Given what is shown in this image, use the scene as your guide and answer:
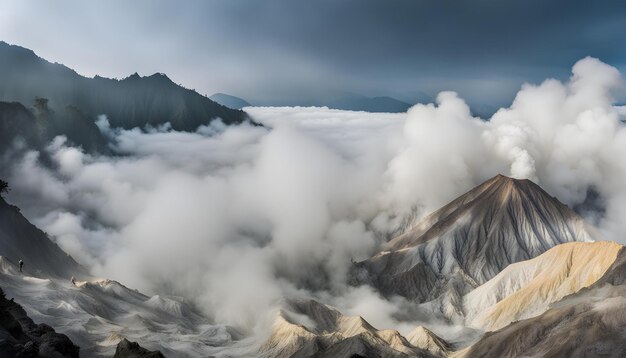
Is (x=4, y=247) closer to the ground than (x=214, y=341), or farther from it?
farther from it

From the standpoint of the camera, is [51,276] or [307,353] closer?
[307,353]

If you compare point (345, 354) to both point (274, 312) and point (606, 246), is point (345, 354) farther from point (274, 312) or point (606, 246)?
point (606, 246)

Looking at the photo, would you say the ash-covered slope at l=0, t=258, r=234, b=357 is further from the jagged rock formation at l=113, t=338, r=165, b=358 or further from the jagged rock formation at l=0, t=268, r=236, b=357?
the jagged rock formation at l=113, t=338, r=165, b=358

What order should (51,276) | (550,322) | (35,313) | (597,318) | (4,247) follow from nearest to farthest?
(35,313) < (597,318) < (550,322) < (4,247) < (51,276)

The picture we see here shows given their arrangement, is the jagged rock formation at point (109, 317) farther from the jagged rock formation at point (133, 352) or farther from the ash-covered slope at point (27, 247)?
the jagged rock formation at point (133, 352)

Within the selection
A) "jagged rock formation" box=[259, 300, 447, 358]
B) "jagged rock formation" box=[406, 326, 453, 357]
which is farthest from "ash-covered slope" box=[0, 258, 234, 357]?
"jagged rock formation" box=[406, 326, 453, 357]

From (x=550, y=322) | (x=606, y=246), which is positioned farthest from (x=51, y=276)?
(x=606, y=246)

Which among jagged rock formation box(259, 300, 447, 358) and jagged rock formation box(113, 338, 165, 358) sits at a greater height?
jagged rock formation box(113, 338, 165, 358)
